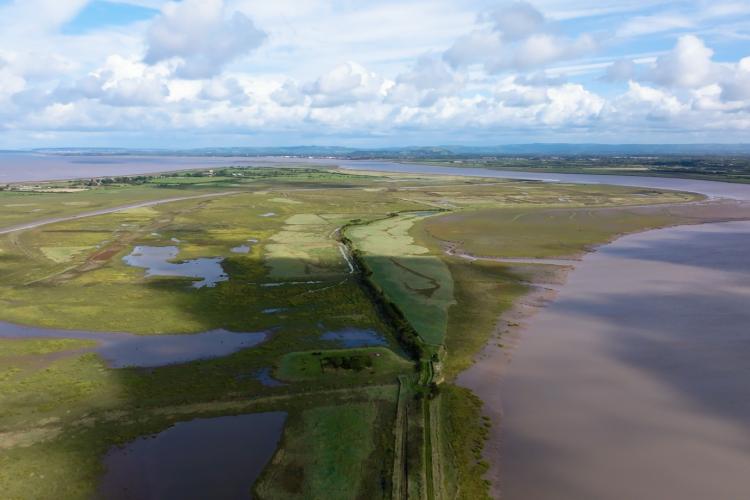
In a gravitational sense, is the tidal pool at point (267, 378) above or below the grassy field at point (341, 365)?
below

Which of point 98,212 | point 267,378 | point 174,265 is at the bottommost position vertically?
point 267,378

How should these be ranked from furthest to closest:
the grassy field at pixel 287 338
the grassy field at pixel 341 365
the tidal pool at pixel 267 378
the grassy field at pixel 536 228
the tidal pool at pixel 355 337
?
1. the grassy field at pixel 536 228
2. the tidal pool at pixel 355 337
3. the grassy field at pixel 341 365
4. the tidal pool at pixel 267 378
5. the grassy field at pixel 287 338

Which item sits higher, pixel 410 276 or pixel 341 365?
pixel 410 276

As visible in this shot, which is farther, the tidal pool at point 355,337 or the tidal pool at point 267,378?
the tidal pool at point 355,337

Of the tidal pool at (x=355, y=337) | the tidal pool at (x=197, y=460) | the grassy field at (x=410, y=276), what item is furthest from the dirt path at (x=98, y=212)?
the tidal pool at (x=197, y=460)

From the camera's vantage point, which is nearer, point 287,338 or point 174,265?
point 287,338

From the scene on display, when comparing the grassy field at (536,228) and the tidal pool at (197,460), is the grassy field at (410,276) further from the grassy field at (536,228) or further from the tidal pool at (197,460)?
the tidal pool at (197,460)

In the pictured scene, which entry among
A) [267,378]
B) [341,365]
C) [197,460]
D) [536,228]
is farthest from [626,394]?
[536,228]

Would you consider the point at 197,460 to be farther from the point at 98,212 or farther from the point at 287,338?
the point at 98,212

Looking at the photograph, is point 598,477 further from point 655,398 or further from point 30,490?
point 30,490
